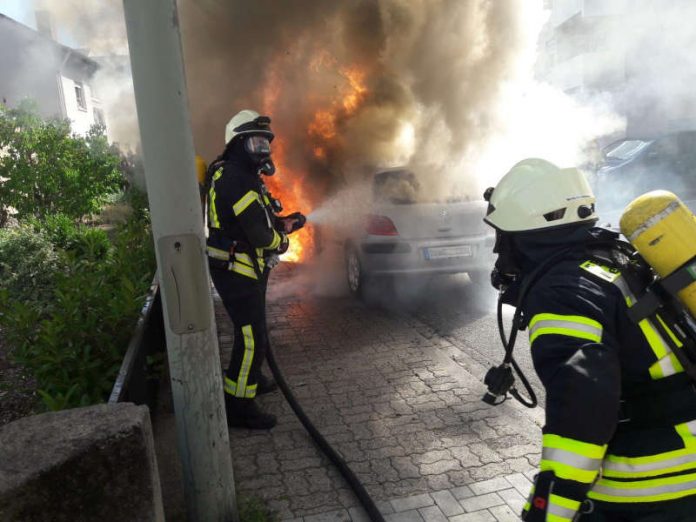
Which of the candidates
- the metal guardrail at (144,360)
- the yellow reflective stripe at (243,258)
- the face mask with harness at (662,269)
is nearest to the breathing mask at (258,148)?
the yellow reflective stripe at (243,258)

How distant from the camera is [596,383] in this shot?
1476mm

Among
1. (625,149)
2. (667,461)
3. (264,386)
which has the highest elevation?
(625,149)

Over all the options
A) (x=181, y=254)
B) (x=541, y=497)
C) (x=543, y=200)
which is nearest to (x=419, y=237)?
(x=181, y=254)

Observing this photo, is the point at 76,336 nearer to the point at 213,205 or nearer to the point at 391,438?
the point at 213,205

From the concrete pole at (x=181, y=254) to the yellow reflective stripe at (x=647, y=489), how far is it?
171 centimetres

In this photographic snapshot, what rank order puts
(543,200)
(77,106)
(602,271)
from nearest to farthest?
(602,271), (543,200), (77,106)

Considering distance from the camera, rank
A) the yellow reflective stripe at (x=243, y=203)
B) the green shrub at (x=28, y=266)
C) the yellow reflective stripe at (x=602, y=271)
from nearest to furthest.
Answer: the yellow reflective stripe at (x=602, y=271) < the yellow reflective stripe at (x=243, y=203) < the green shrub at (x=28, y=266)

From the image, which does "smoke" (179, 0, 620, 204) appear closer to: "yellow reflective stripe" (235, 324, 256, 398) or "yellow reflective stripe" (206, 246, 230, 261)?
"yellow reflective stripe" (206, 246, 230, 261)

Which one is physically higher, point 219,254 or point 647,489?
point 219,254

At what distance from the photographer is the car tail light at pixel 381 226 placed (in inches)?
253

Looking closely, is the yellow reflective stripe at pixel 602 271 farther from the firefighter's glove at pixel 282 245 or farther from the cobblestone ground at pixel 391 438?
the firefighter's glove at pixel 282 245

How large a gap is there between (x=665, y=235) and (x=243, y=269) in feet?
9.06

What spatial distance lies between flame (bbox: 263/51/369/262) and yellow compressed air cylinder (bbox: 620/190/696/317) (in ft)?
23.7

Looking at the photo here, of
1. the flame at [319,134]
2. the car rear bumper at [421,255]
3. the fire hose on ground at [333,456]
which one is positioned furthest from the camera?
the flame at [319,134]
